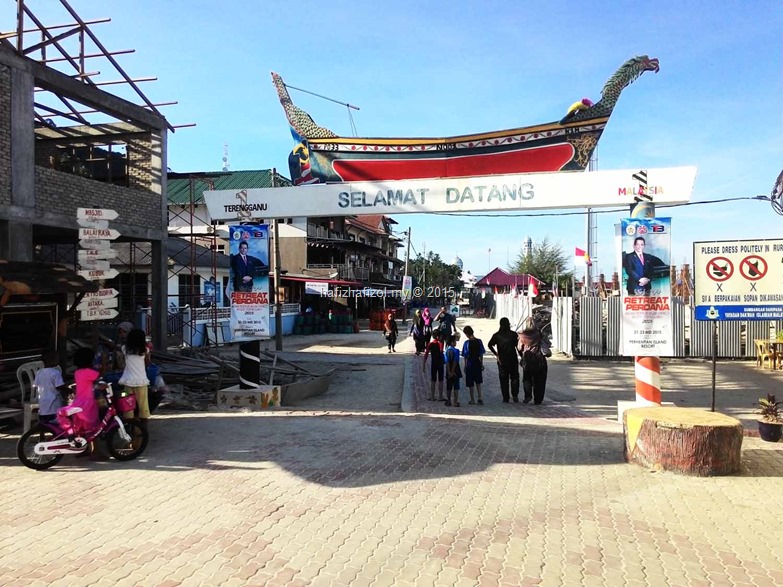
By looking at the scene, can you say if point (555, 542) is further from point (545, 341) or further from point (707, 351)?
point (707, 351)

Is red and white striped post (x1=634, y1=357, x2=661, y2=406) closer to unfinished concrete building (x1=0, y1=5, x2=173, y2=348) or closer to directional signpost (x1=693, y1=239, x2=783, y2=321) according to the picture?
directional signpost (x1=693, y1=239, x2=783, y2=321)

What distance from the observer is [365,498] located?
17.0 ft

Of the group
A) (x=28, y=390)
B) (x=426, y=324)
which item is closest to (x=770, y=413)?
(x=28, y=390)

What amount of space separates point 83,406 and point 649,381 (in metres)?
7.49

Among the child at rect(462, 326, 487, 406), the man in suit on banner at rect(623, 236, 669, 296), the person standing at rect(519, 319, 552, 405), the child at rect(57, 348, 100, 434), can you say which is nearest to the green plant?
the man in suit on banner at rect(623, 236, 669, 296)

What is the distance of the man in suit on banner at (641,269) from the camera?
27.7ft

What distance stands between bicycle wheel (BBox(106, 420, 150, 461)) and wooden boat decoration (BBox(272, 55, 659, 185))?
583 centimetres

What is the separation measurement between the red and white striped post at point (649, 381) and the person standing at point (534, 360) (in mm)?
2233

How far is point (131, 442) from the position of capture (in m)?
6.55

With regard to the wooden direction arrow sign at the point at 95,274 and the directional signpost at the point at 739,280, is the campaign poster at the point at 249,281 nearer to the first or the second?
the wooden direction arrow sign at the point at 95,274

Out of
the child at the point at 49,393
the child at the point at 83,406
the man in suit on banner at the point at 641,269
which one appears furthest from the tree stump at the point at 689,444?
the child at the point at 49,393

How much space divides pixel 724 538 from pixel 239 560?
142 inches

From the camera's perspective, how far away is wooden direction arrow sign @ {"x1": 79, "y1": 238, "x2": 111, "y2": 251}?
365 inches

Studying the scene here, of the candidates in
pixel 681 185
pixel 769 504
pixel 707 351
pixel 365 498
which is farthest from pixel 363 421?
pixel 707 351
